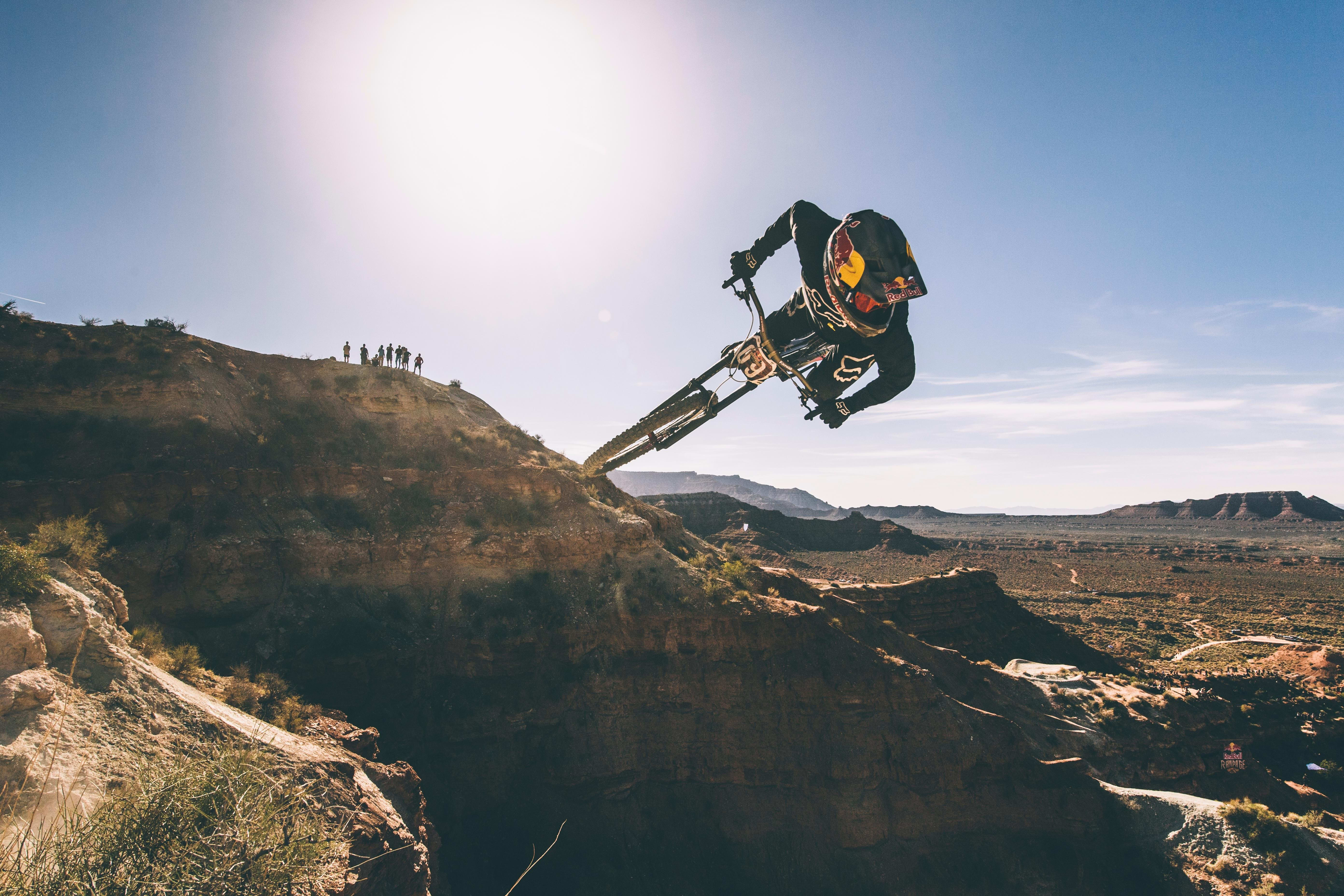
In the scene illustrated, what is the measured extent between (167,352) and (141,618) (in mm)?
12093

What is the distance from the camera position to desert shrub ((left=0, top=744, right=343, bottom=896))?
13.1 ft

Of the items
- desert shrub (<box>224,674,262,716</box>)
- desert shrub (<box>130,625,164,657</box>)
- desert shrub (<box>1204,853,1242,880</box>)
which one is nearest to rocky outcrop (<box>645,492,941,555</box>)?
desert shrub (<box>1204,853,1242,880</box>)

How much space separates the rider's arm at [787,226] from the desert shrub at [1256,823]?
21857mm

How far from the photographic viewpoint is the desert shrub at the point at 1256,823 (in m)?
15.9

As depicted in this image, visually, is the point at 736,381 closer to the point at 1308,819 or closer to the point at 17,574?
the point at 17,574

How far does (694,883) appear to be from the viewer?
16531 mm

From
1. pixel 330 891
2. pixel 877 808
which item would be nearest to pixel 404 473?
pixel 330 891

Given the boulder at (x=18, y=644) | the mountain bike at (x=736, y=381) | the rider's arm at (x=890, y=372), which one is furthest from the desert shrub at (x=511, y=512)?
the rider's arm at (x=890, y=372)

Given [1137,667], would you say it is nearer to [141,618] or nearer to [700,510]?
[141,618]

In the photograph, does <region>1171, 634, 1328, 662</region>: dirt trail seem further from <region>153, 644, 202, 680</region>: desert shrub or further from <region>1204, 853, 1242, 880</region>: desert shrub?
<region>153, 644, 202, 680</region>: desert shrub

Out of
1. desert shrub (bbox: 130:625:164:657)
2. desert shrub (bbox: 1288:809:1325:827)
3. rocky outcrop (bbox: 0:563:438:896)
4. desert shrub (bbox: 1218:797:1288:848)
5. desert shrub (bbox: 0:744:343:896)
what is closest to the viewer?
desert shrub (bbox: 0:744:343:896)

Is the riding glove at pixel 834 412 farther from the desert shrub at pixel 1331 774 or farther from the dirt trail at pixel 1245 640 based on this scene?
the dirt trail at pixel 1245 640

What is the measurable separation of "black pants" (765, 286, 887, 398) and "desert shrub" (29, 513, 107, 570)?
1443 centimetres

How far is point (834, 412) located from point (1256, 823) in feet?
65.1
